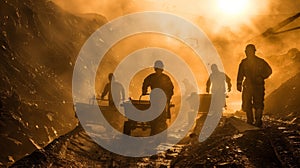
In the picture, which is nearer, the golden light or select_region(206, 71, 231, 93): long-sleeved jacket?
select_region(206, 71, 231, 93): long-sleeved jacket

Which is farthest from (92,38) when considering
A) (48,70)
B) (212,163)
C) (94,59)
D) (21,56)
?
(212,163)

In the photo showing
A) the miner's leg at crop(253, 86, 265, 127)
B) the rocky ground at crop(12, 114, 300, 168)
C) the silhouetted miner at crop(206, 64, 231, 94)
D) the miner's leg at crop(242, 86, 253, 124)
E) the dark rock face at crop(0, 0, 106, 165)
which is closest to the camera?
the rocky ground at crop(12, 114, 300, 168)

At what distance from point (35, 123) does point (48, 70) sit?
380 inches

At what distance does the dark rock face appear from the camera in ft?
53.6

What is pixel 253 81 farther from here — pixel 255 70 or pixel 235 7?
pixel 235 7

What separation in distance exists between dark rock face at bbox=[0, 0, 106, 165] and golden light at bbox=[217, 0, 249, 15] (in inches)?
744

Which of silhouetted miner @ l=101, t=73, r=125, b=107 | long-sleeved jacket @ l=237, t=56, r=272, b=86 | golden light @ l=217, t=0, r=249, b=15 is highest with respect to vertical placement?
golden light @ l=217, t=0, r=249, b=15

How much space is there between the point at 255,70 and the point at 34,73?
1793cm

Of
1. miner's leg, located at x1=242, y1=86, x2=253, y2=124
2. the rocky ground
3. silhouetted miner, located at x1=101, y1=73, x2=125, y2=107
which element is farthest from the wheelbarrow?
silhouetted miner, located at x1=101, y1=73, x2=125, y2=107

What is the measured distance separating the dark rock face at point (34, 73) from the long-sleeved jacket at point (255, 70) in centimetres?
930

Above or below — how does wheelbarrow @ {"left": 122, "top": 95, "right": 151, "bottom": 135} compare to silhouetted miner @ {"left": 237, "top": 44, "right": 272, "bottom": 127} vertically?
below

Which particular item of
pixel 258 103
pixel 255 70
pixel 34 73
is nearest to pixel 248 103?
pixel 258 103

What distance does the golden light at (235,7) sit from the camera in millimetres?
45719

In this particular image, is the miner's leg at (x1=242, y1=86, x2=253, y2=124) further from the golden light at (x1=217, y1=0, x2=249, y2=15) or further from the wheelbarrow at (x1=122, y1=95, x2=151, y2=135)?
the golden light at (x1=217, y1=0, x2=249, y2=15)
